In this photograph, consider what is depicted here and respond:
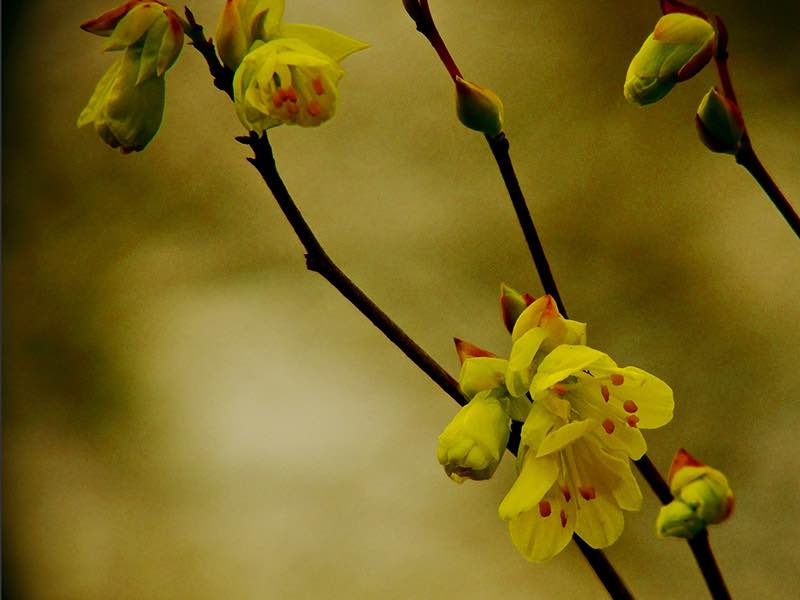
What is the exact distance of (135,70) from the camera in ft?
1.32

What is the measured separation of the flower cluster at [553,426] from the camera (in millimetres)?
366

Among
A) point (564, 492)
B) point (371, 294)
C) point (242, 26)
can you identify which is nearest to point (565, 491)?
point (564, 492)

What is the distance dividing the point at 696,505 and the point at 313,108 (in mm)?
212

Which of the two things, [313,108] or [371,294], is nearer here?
[313,108]

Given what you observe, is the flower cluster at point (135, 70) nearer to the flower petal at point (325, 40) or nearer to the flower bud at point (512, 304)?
the flower petal at point (325, 40)

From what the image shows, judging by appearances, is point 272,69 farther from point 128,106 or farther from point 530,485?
point 530,485

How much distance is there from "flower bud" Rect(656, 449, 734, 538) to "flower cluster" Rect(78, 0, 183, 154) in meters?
0.26

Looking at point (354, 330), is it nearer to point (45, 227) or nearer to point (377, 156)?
point (377, 156)

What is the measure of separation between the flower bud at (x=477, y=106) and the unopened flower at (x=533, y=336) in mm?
75

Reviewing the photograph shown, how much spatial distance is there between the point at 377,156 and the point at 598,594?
644 millimetres

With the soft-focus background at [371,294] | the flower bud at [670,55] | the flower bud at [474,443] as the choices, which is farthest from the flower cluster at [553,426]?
the soft-focus background at [371,294]

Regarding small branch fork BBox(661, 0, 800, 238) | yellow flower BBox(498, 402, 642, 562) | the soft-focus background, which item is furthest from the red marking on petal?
the soft-focus background

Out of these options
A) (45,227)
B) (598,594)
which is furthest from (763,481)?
(45,227)

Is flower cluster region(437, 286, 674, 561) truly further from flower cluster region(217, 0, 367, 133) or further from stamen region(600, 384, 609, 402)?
flower cluster region(217, 0, 367, 133)
